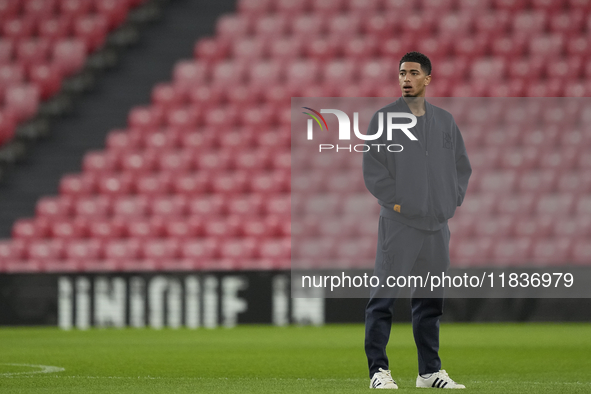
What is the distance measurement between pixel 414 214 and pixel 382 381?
65 centimetres

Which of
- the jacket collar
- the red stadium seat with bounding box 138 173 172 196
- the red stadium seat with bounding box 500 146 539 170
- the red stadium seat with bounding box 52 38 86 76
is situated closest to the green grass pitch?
the jacket collar

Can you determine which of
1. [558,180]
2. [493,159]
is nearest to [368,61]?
[493,159]

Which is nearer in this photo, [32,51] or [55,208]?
[55,208]

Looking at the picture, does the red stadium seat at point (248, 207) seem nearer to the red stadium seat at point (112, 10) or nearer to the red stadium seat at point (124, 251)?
the red stadium seat at point (124, 251)

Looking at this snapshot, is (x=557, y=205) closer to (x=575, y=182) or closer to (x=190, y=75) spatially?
(x=575, y=182)

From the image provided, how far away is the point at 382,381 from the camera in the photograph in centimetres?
357

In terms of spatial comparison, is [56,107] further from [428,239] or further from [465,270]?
[428,239]

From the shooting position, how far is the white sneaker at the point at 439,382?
12.0ft

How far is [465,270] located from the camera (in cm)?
838

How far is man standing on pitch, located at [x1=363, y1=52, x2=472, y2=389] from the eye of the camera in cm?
361

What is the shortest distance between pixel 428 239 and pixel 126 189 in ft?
21.6

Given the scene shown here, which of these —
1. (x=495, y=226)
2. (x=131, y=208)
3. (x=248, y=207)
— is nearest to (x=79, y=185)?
(x=131, y=208)

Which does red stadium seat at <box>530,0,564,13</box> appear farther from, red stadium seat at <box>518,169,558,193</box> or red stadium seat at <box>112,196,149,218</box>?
red stadium seat at <box>112,196,149,218</box>

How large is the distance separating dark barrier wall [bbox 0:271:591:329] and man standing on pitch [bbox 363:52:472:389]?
4.66 meters
